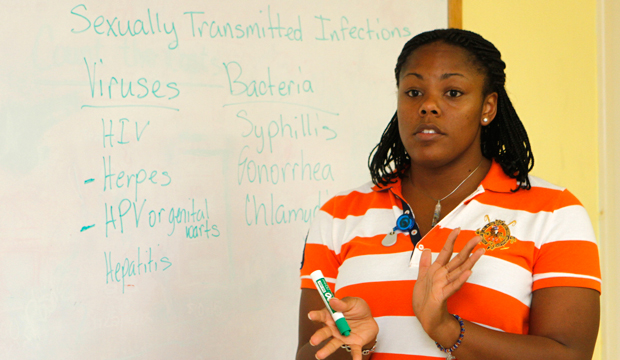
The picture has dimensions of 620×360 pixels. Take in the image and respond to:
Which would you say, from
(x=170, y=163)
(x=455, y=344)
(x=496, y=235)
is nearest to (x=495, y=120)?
(x=496, y=235)

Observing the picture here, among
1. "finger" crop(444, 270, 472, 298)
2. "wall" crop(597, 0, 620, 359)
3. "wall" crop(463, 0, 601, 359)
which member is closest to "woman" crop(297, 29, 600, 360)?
"finger" crop(444, 270, 472, 298)

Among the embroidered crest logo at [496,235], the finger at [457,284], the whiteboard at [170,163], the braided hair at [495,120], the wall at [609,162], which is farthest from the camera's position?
the wall at [609,162]

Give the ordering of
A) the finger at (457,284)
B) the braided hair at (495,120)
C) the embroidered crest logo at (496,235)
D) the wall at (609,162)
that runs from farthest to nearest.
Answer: the wall at (609,162), the braided hair at (495,120), the embroidered crest logo at (496,235), the finger at (457,284)

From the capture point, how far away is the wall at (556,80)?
1955 mm

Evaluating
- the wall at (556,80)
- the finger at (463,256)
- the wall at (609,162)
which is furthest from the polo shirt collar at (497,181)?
the wall at (609,162)

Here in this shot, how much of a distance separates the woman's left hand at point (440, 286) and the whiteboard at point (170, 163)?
2.66 feet

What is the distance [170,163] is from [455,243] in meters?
0.89

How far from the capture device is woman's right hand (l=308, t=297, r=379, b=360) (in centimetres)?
85

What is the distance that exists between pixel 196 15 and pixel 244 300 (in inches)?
34.8

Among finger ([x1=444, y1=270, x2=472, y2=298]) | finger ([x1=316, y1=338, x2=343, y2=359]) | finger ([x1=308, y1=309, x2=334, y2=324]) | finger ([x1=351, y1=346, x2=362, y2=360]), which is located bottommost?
finger ([x1=351, y1=346, x2=362, y2=360])

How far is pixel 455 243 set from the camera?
3.21ft

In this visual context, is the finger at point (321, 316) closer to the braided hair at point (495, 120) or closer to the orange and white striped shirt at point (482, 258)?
the orange and white striped shirt at point (482, 258)

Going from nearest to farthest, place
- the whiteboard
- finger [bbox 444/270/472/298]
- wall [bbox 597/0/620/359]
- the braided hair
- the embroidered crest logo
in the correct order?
finger [bbox 444/270/472/298] < the embroidered crest logo < the braided hair < the whiteboard < wall [bbox 597/0/620/359]

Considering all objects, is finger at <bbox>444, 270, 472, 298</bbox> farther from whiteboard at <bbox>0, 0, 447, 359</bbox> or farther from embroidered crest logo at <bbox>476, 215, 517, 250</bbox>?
whiteboard at <bbox>0, 0, 447, 359</bbox>
